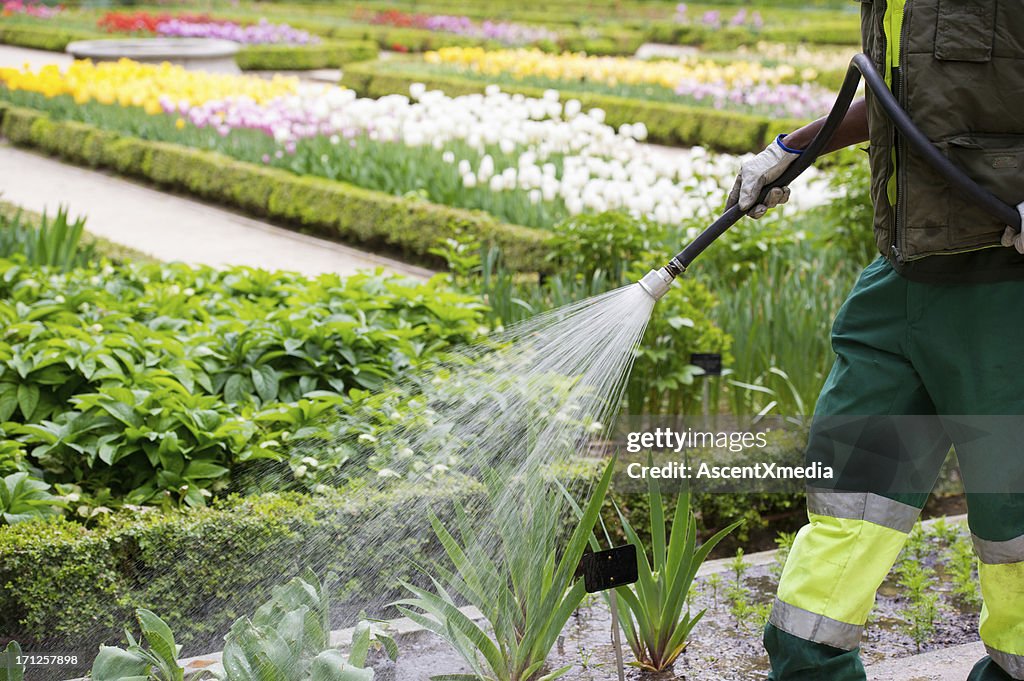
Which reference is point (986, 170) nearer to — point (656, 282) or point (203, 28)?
point (656, 282)

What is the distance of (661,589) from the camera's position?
257cm

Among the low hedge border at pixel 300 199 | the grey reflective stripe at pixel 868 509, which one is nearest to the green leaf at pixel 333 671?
the grey reflective stripe at pixel 868 509

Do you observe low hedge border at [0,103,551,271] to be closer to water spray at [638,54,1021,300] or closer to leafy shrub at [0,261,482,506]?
leafy shrub at [0,261,482,506]

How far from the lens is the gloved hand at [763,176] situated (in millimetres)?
2189

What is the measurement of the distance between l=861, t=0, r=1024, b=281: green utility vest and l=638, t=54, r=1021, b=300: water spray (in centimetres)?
3

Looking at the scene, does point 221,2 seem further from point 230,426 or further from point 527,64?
point 230,426

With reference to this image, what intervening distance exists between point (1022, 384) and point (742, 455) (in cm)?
183

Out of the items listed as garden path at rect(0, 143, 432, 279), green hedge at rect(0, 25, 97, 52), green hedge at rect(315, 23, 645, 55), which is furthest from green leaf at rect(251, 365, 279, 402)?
green hedge at rect(0, 25, 97, 52)

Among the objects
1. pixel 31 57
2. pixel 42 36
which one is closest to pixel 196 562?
pixel 31 57

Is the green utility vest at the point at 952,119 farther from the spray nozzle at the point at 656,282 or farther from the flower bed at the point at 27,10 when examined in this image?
the flower bed at the point at 27,10

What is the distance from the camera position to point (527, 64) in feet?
49.9

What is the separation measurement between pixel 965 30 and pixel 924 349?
1.76 ft

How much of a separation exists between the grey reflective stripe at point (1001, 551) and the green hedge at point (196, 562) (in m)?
1.39

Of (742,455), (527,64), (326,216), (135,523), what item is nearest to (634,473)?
(742,455)
